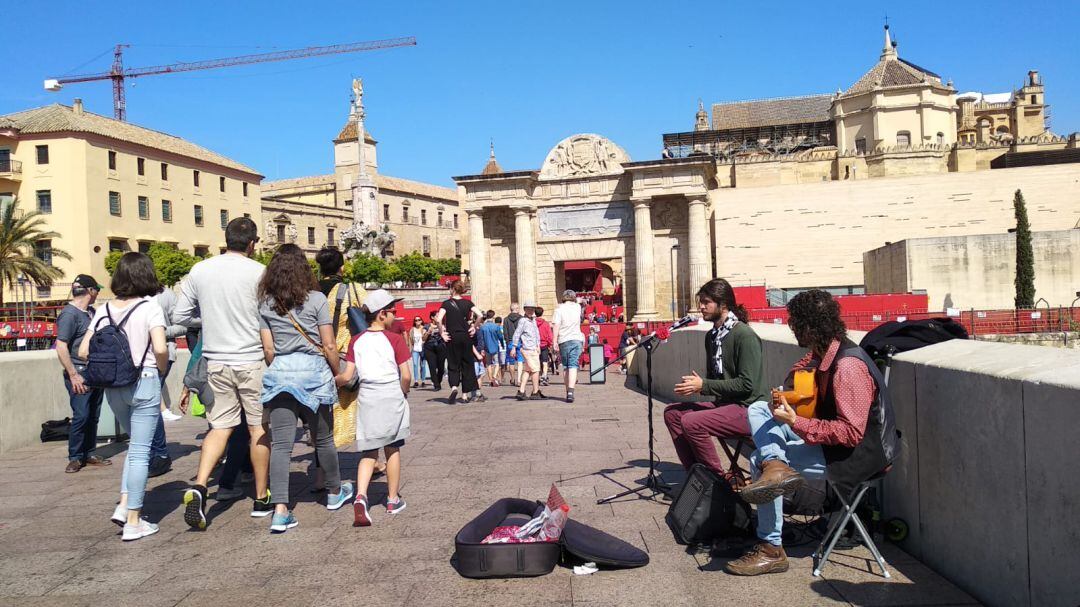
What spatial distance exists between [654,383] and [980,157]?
55.1 metres

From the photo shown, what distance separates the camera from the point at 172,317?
18.7 feet

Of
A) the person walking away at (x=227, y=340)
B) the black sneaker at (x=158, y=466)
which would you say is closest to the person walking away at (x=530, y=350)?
the black sneaker at (x=158, y=466)

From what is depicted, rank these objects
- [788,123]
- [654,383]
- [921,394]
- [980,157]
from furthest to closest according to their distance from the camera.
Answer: [788,123], [980,157], [654,383], [921,394]

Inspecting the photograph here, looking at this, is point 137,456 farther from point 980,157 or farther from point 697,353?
point 980,157

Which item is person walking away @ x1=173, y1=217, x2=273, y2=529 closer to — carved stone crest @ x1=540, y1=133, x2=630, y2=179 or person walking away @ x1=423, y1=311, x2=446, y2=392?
person walking away @ x1=423, y1=311, x2=446, y2=392

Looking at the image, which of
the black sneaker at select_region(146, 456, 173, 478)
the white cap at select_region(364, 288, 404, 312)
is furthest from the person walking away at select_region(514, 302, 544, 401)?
the white cap at select_region(364, 288, 404, 312)

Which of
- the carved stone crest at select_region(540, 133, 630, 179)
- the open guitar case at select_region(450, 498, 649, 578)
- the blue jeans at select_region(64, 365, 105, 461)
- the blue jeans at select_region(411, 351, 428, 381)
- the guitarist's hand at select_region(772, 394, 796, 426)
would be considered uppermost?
the carved stone crest at select_region(540, 133, 630, 179)

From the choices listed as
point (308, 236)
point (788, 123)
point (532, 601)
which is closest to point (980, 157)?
point (788, 123)

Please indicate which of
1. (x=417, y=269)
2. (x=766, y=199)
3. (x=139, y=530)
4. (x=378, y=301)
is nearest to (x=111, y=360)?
(x=139, y=530)

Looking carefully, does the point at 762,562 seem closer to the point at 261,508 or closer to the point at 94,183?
the point at 261,508

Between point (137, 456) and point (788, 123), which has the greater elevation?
point (788, 123)

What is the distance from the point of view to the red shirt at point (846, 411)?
3998mm

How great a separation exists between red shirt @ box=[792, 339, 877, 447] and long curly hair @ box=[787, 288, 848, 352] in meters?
0.27

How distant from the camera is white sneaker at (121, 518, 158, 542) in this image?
524 centimetres
